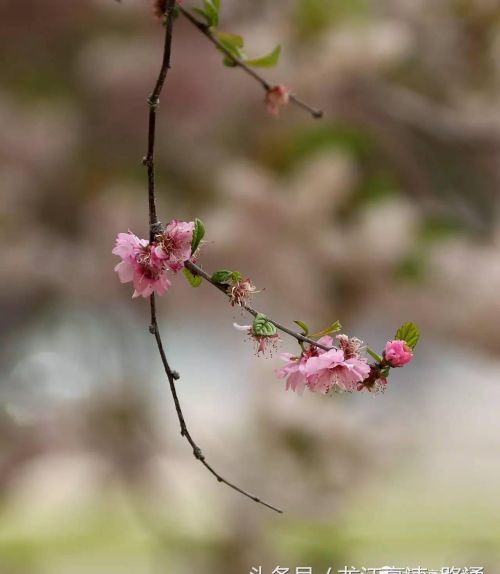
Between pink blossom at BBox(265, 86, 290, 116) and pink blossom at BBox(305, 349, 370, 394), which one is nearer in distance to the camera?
pink blossom at BBox(305, 349, 370, 394)

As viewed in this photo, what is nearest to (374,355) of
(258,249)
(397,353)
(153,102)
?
(397,353)

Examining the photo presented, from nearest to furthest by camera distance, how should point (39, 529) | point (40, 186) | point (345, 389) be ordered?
point (345, 389) < point (40, 186) < point (39, 529)

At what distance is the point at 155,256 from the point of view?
10.7 inches

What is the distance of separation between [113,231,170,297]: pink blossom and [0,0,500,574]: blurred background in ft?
3.17

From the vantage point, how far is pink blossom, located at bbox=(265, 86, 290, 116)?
1.36ft

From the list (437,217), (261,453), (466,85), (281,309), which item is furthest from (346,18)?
(261,453)

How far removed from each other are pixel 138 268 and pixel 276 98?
0.55ft

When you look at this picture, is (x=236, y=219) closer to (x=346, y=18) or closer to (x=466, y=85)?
(x=346, y=18)

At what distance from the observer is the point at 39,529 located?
67.8 inches

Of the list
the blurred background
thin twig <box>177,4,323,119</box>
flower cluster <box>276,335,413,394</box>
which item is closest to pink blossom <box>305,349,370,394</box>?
flower cluster <box>276,335,413,394</box>

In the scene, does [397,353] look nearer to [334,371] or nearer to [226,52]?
[334,371]

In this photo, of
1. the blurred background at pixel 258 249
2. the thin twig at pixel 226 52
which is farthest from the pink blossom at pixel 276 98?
the blurred background at pixel 258 249

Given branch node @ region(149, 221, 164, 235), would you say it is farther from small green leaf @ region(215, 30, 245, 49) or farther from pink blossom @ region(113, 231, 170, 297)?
small green leaf @ region(215, 30, 245, 49)

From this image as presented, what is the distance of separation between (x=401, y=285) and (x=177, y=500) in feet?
1.97
